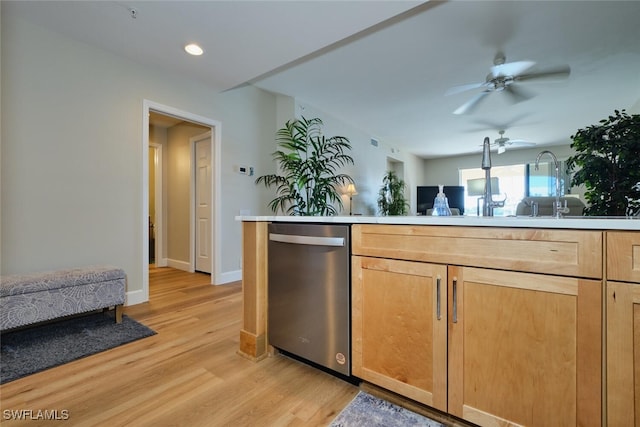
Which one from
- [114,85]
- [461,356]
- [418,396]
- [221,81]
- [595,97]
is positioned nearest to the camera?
A: [461,356]

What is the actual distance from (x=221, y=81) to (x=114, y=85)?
105cm

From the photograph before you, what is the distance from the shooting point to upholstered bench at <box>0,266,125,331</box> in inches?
72.7

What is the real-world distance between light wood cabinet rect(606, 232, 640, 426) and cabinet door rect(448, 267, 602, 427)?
3 cm

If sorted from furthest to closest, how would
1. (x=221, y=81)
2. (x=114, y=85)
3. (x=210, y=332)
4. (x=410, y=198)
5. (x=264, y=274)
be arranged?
1. (x=410, y=198)
2. (x=221, y=81)
3. (x=114, y=85)
4. (x=210, y=332)
5. (x=264, y=274)

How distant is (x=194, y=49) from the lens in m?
2.64

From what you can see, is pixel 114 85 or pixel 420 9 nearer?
pixel 420 9

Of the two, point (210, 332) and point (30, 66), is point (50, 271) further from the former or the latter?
point (30, 66)

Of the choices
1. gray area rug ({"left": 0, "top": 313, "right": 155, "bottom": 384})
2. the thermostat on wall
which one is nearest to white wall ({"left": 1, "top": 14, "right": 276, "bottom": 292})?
gray area rug ({"left": 0, "top": 313, "right": 155, "bottom": 384})

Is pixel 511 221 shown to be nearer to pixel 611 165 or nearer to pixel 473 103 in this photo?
pixel 611 165

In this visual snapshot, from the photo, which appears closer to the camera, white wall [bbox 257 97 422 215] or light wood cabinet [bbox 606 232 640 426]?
light wood cabinet [bbox 606 232 640 426]

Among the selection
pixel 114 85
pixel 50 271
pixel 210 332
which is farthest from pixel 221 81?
pixel 210 332

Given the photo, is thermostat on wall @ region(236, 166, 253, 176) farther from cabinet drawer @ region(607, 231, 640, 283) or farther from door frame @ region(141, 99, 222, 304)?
cabinet drawer @ region(607, 231, 640, 283)

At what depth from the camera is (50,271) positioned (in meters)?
2.27

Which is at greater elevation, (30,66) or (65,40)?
(65,40)
